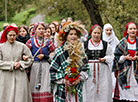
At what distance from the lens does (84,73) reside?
19.0 ft

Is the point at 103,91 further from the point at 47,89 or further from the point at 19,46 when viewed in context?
the point at 19,46

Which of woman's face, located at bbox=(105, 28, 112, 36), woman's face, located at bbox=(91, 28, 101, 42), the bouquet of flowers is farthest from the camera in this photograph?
woman's face, located at bbox=(105, 28, 112, 36)

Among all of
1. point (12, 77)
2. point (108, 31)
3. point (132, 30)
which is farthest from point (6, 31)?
point (108, 31)

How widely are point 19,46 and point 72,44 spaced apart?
2026mm

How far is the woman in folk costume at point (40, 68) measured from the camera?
781 cm

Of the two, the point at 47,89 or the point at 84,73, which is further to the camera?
the point at 47,89

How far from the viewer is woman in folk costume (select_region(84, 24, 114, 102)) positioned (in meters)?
7.80

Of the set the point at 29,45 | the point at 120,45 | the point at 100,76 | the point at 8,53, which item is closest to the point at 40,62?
the point at 29,45

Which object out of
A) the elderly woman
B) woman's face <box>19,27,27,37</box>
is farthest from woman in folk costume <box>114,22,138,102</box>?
woman's face <box>19,27,27,37</box>

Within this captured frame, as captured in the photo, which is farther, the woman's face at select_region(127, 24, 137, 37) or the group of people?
the woman's face at select_region(127, 24, 137, 37)

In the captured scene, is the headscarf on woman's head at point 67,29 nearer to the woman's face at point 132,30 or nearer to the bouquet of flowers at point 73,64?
the bouquet of flowers at point 73,64

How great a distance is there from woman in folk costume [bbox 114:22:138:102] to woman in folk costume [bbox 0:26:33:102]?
2364mm

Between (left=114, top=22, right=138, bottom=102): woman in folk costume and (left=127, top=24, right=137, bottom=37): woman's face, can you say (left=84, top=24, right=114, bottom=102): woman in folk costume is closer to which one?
(left=114, top=22, right=138, bottom=102): woman in folk costume

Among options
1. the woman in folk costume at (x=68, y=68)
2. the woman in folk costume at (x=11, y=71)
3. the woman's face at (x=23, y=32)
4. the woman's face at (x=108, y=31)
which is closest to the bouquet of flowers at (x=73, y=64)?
the woman in folk costume at (x=68, y=68)
